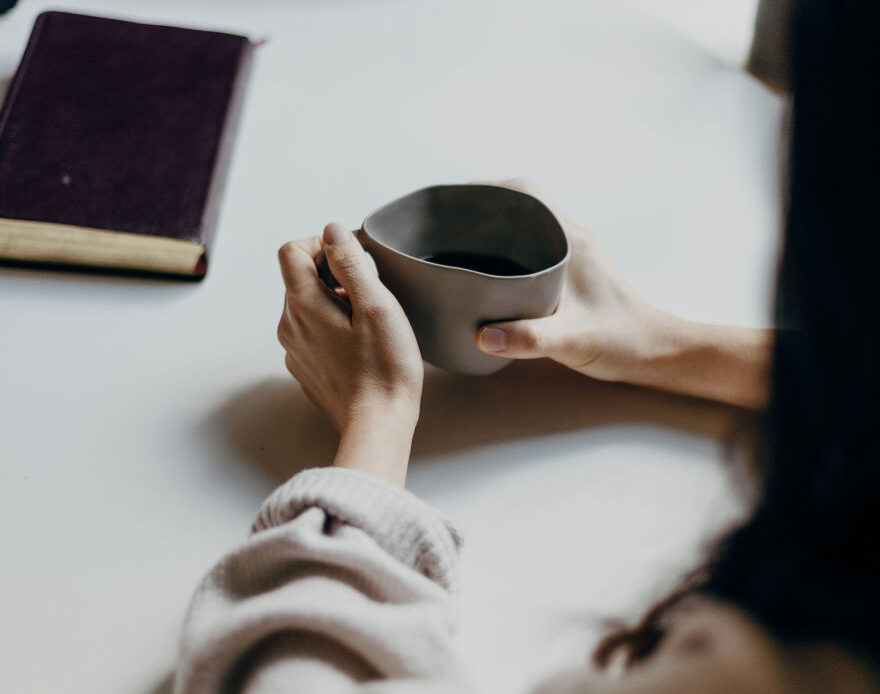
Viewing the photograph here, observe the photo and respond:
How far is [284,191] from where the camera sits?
2.59ft

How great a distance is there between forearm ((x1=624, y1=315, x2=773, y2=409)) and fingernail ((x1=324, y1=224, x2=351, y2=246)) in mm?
257

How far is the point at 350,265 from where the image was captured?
573 mm

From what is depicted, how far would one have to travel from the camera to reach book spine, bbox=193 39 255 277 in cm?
70

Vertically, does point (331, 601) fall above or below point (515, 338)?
below

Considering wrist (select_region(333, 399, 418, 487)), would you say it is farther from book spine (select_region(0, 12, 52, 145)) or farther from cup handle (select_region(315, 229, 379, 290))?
book spine (select_region(0, 12, 52, 145))

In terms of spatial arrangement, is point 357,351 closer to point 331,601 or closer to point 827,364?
point 331,601

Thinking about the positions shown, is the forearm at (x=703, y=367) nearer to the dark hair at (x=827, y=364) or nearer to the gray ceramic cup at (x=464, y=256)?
the gray ceramic cup at (x=464, y=256)

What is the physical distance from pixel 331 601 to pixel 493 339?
0.23 m

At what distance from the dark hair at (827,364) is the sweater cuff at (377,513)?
18 cm

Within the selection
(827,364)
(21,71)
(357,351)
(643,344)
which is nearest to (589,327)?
(643,344)

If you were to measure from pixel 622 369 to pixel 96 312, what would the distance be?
446 millimetres

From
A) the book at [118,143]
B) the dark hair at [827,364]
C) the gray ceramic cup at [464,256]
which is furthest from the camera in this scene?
the book at [118,143]

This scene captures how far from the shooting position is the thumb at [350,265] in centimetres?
57

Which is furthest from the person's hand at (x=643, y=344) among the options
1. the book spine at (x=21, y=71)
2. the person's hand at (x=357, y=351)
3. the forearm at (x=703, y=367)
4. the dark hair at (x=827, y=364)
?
the book spine at (x=21, y=71)
